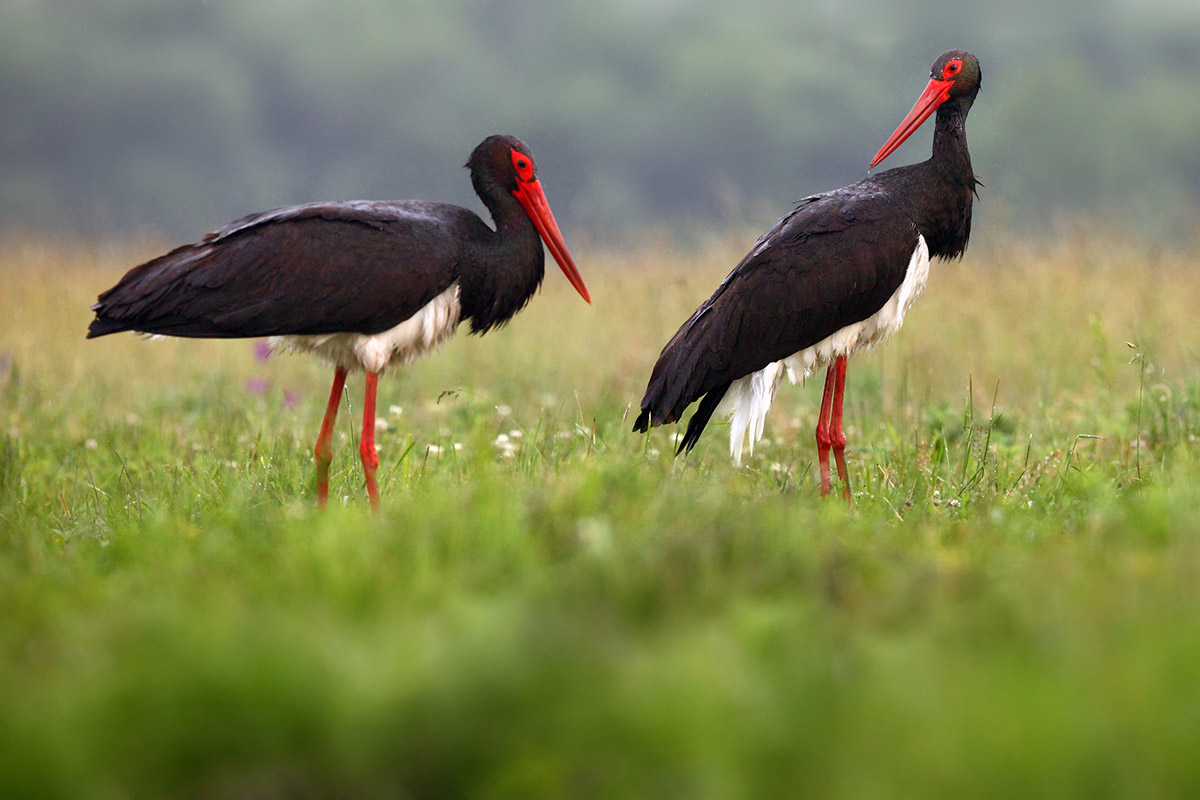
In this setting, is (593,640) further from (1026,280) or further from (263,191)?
(263,191)

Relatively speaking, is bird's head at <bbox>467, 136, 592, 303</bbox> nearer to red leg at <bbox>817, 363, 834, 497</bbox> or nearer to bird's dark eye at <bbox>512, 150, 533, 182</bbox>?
bird's dark eye at <bbox>512, 150, 533, 182</bbox>

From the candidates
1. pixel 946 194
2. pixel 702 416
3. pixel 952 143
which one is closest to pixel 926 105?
pixel 952 143

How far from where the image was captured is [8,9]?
27594mm

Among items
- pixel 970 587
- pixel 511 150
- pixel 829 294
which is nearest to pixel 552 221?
pixel 511 150

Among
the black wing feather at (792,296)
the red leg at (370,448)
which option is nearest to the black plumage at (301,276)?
the red leg at (370,448)

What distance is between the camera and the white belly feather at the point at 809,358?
4398mm

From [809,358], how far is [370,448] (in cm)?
145

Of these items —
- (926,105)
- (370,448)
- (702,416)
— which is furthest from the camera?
(926,105)

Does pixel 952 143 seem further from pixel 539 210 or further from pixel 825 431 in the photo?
pixel 539 210

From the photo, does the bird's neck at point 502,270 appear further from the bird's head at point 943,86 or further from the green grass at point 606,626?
the bird's head at point 943,86

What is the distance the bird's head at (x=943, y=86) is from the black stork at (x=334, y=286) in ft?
4.64

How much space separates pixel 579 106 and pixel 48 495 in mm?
22798

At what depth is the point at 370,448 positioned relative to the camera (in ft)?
13.5

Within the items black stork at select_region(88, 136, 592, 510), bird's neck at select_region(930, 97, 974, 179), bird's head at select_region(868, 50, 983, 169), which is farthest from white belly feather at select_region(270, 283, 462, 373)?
bird's neck at select_region(930, 97, 974, 179)
